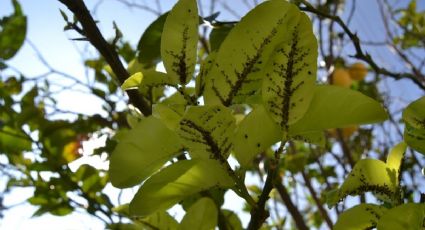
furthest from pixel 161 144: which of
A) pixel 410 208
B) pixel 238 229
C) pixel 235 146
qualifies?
pixel 238 229

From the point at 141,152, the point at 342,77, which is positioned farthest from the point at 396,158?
the point at 342,77

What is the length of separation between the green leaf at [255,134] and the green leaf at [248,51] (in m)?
0.02

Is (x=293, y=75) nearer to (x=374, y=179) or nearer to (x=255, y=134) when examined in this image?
(x=255, y=134)

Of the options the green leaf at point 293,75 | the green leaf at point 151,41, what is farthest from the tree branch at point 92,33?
the green leaf at point 293,75

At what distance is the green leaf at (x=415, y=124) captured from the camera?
1.12 feet

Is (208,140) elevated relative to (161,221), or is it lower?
elevated

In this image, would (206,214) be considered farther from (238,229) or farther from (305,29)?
(238,229)

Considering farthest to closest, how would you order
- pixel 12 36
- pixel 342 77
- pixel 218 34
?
pixel 342 77
pixel 12 36
pixel 218 34

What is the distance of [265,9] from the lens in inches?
12.1

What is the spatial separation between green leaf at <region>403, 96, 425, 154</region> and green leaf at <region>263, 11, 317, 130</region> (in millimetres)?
92

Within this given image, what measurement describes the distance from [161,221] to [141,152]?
0.82 feet

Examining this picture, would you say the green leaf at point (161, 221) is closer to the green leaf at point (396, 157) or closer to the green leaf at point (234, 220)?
the green leaf at point (234, 220)

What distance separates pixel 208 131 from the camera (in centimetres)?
30

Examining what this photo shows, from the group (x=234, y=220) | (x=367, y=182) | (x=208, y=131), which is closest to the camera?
(x=208, y=131)
